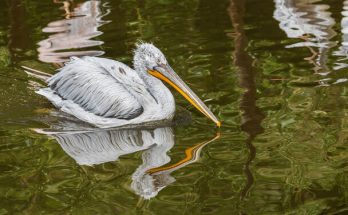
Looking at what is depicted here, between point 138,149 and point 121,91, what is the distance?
31.5 inches

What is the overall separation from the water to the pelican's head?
0.91ft

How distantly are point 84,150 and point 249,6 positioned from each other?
16.1 ft

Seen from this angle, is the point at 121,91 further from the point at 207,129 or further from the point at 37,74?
the point at 37,74

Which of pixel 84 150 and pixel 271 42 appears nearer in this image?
pixel 84 150

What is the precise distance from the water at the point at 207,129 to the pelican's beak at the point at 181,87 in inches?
4.9

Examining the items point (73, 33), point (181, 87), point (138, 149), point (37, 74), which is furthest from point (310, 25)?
point (138, 149)

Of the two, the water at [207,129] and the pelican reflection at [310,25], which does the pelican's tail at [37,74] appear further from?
the pelican reflection at [310,25]

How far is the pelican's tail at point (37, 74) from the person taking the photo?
7.20 m

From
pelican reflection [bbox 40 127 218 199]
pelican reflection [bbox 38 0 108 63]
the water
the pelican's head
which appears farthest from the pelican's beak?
pelican reflection [bbox 38 0 108 63]

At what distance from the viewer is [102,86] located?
6164 millimetres

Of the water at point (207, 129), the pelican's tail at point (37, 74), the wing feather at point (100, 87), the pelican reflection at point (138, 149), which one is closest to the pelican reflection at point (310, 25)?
the water at point (207, 129)

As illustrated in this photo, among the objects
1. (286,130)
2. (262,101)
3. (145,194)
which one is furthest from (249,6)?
(145,194)

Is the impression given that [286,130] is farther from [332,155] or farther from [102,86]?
[102,86]

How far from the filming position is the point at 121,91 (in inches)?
239
